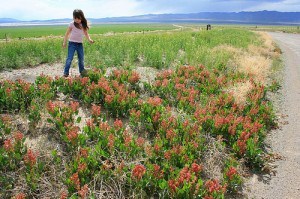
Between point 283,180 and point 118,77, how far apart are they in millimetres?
5501

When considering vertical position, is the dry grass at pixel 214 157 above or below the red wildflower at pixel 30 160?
below

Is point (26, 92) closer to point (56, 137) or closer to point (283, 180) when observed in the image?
point (56, 137)

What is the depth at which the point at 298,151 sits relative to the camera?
7.09 meters

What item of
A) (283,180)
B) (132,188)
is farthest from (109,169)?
(283,180)

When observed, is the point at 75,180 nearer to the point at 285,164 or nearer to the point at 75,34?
the point at 285,164

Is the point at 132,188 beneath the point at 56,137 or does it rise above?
beneath

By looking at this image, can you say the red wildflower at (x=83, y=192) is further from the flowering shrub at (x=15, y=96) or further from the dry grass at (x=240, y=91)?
the dry grass at (x=240, y=91)

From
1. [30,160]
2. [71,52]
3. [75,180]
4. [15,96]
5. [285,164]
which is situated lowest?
[285,164]

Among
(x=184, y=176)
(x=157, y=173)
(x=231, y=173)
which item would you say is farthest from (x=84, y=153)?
(x=231, y=173)

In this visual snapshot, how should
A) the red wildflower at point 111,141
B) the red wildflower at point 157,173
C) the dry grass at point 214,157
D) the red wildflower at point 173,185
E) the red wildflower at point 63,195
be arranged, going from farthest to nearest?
the dry grass at point 214,157
the red wildflower at point 111,141
the red wildflower at point 157,173
the red wildflower at point 173,185
the red wildflower at point 63,195

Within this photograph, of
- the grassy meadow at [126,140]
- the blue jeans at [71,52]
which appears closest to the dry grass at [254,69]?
the grassy meadow at [126,140]

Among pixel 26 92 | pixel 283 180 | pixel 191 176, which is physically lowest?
pixel 283 180

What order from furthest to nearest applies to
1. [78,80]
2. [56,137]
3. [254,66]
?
[254,66] < [78,80] < [56,137]

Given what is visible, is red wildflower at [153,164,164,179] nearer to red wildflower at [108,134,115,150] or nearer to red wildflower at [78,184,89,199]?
red wildflower at [108,134,115,150]
